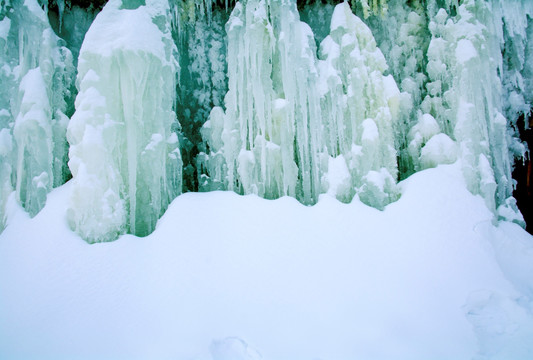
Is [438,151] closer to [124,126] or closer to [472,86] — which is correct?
[472,86]

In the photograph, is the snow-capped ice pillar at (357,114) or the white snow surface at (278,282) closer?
the white snow surface at (278,282)

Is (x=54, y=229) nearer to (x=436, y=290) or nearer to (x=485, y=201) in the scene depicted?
(x=436, y=290)

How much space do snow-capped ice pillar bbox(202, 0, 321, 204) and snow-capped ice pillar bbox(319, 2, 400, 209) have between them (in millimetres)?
317

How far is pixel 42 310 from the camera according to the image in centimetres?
403

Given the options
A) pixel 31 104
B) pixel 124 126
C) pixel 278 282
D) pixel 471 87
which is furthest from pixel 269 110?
pixel 31 104

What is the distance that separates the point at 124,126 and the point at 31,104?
1.72 meters

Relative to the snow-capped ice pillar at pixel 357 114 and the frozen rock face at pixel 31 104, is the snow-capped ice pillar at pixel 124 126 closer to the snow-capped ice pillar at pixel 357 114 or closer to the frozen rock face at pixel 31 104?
the frozen rock face at pixel 31 104

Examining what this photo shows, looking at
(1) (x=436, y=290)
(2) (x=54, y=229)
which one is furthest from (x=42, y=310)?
(1) (x=436, y=290)

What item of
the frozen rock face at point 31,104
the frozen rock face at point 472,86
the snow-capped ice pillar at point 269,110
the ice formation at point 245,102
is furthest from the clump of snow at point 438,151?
the frozen rock face at point 31,104

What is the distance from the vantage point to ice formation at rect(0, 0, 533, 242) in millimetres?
5133

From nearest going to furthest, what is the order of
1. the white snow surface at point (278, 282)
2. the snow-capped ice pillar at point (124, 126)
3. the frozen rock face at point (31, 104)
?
the white snow surface at point (278, 282)
the snow-capped ice pillar at point (124, 126)
the frozen rock face at point (31, 104)

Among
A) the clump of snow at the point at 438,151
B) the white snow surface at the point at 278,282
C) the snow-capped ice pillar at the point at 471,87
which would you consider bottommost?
the white snow surface at the point at 278,282

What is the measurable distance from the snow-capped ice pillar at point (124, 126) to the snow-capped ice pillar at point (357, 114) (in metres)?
2.64

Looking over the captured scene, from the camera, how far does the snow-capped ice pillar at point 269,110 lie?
5809 millimetres
